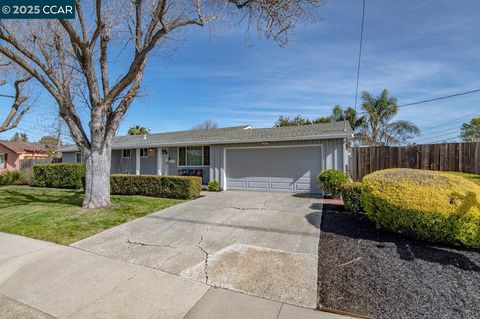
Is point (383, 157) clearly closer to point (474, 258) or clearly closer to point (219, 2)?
point (474, 258)

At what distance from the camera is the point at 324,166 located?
10602mm

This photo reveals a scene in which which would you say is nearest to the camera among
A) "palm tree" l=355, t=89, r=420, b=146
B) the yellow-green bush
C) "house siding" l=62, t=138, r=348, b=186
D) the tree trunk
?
the yellow-green bush

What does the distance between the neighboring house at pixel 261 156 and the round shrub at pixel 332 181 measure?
1133mm

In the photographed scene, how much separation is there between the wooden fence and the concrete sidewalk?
970 centimetres

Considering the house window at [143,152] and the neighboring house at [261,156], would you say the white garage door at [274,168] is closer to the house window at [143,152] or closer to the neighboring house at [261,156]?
the neighboring house at [261,156]

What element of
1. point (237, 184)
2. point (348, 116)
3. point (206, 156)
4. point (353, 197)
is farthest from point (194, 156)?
point (348, 116)

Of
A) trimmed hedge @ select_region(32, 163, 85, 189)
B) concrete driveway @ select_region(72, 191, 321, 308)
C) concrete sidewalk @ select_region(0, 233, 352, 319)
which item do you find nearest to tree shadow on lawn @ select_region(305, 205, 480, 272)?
concrete driveway @ select_region(72, 191, 321, 308)

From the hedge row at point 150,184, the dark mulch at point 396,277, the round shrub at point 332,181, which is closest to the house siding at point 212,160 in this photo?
the round shrub at point 332,181

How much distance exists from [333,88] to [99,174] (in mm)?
14078

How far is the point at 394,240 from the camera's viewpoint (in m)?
4.88

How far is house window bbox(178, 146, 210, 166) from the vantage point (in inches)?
554

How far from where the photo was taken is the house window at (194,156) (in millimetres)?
14070

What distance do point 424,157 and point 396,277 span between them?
31.8 ft

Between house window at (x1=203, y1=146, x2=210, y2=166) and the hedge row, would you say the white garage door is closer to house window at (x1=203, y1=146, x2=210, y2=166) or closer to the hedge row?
house window at (x1=203, y1=146, x2=210, y2=166)
